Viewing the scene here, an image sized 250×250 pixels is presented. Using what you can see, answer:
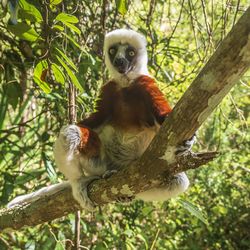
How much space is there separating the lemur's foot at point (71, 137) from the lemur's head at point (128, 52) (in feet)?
1.87

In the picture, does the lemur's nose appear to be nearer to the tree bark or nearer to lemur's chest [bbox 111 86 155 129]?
lemur's chest [bbox 111 86 155 129]

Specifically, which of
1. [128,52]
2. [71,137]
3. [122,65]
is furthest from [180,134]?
[128,52]

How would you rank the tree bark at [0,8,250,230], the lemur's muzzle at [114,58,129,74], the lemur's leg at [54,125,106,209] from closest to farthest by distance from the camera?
1. the tree bark at [0,8,250,230]
2. the lemur's leg at [54,125,106,209]
3. the lemur's muzzle at [114,58,129,74]

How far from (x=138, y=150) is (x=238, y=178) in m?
2.58

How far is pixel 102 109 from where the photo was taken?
332 cm

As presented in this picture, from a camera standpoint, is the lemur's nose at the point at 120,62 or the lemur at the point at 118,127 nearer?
the lemur at the point at 118,127

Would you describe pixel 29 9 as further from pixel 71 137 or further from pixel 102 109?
pixel 102 109

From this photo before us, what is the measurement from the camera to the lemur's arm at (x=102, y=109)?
329 cm

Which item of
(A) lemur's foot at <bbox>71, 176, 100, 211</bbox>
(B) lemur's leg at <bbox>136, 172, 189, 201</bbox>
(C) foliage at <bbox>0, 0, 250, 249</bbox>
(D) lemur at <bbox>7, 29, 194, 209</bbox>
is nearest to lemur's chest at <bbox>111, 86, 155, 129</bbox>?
(D) lemur at <bbox>7, 29, 194, 209</bbox>

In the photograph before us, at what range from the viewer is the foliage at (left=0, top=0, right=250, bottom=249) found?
12.0 feet

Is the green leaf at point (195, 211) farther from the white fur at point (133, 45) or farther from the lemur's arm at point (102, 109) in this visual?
the white fur at point (133, 45)

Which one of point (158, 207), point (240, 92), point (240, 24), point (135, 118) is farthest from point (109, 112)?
point (240, 92)

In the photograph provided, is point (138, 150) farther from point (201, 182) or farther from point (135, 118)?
point (201, 182)

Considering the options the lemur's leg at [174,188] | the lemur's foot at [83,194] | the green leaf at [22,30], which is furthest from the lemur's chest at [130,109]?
the green leaf at [22,30]
